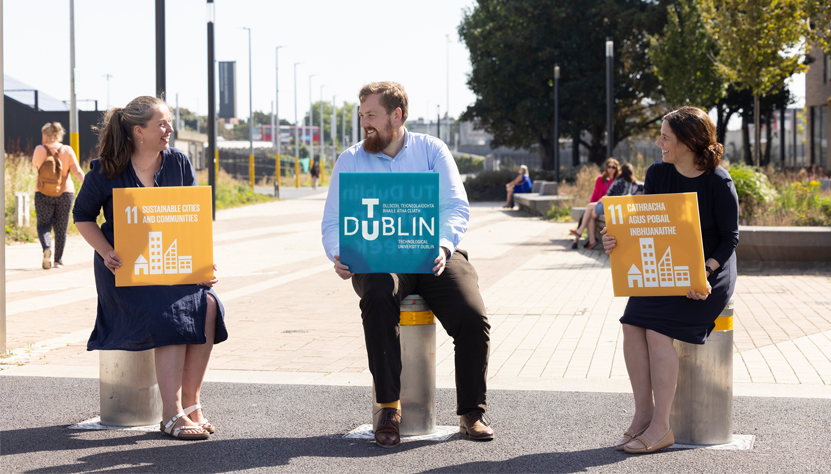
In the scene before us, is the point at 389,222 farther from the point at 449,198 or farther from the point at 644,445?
the point at 644,445

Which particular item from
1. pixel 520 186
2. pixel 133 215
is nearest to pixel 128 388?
pixel 133 215

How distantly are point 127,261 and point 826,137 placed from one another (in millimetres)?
32536

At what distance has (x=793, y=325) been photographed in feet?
24.0

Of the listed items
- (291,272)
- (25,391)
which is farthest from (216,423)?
(291,272)

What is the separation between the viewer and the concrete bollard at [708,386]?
4.13 m

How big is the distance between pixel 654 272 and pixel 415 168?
1290 millimetres

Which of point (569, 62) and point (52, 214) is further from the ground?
point (569, 62)

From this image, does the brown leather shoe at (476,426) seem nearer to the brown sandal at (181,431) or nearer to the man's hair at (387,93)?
the brown sandal at (181,431)

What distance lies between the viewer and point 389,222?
4.08 m

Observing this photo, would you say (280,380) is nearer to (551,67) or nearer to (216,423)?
(216,423)

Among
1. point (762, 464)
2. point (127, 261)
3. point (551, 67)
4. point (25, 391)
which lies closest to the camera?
point (762, 464)

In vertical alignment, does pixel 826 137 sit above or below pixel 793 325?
above

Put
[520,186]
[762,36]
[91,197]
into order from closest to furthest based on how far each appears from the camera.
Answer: [91,197] → [762,36] → [520,186]

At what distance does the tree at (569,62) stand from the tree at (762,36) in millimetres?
17603
